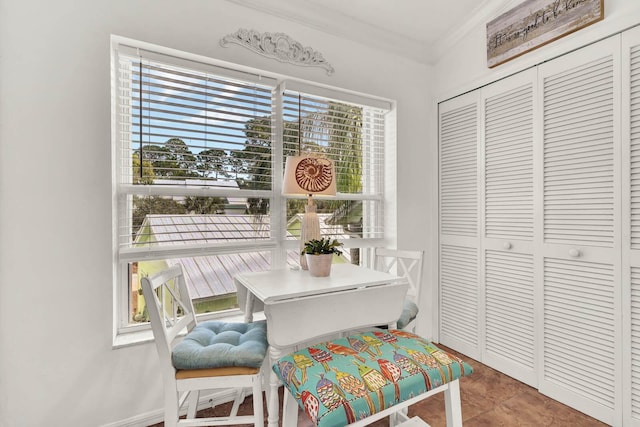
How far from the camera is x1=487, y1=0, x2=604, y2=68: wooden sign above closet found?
5.83 ft

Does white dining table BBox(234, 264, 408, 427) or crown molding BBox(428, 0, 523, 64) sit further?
crown molding BBox(428, 0, 523, 64)

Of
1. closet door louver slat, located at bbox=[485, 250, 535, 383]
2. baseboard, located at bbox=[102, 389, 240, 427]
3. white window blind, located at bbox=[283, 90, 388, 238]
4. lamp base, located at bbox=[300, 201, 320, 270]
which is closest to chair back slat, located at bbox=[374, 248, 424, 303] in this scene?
white window blind, located at bbox=[283, 90, 388, 238]

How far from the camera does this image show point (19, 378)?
1460 mm

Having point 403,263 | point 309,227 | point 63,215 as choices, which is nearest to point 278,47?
point 309,227

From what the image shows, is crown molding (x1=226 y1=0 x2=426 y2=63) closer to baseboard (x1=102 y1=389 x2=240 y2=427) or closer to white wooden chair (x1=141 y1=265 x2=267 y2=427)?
white wooden chair (x1=141 y1=265 x2=267 y2=427)

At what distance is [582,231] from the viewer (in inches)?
71.7

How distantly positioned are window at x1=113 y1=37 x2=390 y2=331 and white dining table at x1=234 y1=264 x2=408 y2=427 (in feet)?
1.21

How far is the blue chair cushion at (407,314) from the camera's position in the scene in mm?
1883

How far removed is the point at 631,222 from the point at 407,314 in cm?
123

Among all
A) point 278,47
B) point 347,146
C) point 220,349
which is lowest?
point 220,349

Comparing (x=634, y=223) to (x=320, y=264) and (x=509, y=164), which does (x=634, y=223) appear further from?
(x=320, y=264)

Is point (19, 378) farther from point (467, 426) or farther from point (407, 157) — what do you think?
point (407, 157)

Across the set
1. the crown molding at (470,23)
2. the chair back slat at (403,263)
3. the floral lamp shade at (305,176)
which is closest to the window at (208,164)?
the chair back slat at (403,263)

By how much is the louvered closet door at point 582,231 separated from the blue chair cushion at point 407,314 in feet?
2.66
